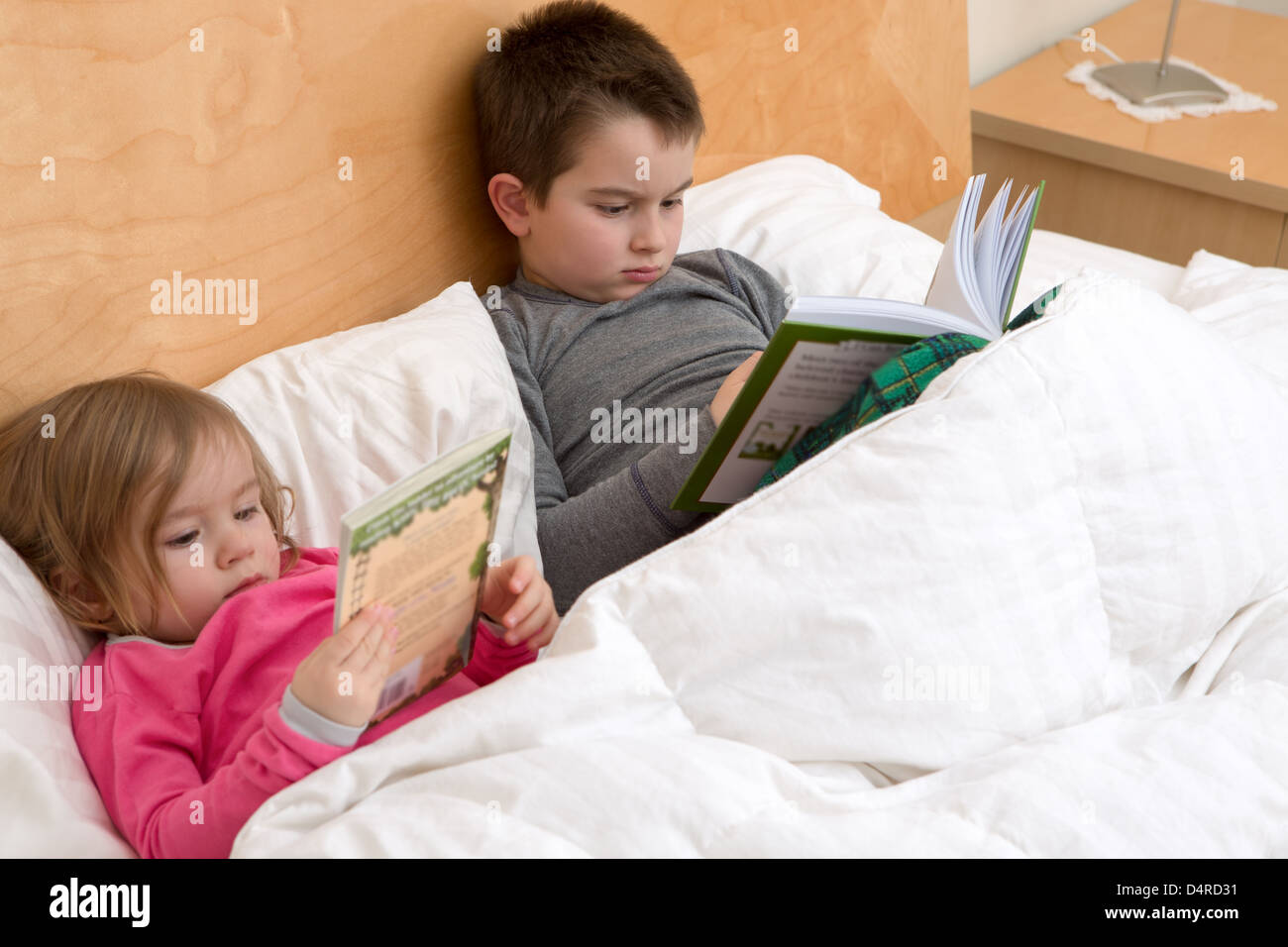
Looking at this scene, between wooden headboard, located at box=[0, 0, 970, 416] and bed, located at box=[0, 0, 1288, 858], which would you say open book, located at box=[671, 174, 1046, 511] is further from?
wooden headboard, located at box=[0, 0, 970, 416]

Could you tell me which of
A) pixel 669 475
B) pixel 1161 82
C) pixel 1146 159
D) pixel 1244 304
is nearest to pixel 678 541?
pixel 669 475

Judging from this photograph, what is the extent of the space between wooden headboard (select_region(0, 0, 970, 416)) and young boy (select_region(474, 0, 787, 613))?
7 centimetres

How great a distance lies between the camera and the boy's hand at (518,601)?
83 centimetres

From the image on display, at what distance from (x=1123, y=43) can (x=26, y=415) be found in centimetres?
214

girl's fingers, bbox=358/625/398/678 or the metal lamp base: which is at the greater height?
the metal lamp base

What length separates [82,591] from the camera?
0.82m

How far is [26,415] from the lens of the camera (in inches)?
32.7

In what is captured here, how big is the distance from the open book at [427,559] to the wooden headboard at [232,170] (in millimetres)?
380

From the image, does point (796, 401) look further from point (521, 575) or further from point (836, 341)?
point (521, 575)

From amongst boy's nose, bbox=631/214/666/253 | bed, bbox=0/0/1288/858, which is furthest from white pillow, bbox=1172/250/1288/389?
boy's nose, bbox=631/214/666/253

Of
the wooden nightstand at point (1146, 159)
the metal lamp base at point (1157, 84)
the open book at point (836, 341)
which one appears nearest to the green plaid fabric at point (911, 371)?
the open book at point (836, 341)

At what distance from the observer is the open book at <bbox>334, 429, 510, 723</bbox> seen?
1.98 feet

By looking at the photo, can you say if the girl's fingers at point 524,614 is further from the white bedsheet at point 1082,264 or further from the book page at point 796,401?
the white bedsheet at point 1082,264
